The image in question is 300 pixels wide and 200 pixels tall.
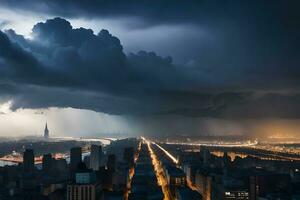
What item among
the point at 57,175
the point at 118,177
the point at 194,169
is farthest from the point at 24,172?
the point at 194,169

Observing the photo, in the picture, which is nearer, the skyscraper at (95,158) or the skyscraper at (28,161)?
the skyscraper at (28,161)

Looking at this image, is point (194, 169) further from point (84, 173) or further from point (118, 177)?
point (84, 173)

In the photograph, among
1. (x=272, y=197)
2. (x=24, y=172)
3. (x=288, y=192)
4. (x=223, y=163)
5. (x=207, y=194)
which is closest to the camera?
(x=272, y=197)

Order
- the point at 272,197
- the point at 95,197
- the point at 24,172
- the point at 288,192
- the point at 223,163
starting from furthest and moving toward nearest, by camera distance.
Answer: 1. the point at 223,163
2. the point at 24,172
3. the point at 288,192
4. the point at 272,197
5. the point at 95,197

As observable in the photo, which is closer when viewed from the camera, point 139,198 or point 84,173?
point 84,173

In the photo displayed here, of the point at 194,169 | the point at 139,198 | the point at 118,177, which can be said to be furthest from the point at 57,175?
the point at 139,198

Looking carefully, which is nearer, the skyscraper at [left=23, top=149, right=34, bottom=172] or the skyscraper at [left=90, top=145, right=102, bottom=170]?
the skyscraper at [left=23, top=149, right=34, bottom=172]

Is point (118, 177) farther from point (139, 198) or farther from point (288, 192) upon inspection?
point (288, 192)

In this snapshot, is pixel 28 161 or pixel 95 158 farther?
pixel 95 158

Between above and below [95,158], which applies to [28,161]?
below
